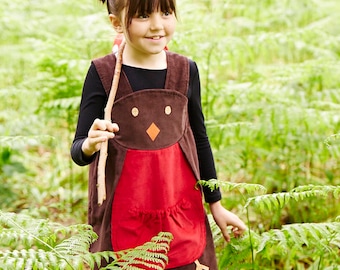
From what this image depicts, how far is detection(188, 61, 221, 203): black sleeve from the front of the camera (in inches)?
92.1

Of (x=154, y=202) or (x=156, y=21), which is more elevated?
(x=156, y=21)

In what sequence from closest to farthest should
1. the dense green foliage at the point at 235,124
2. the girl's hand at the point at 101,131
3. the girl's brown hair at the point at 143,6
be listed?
the girl's hand at the point at 101,131, the girl's brown hair at the point at 143,6, the dense green foliage at the point at 235,124

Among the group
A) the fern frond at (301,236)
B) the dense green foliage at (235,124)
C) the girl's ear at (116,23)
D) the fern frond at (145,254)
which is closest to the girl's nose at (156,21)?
the girl's ear at (116,23)

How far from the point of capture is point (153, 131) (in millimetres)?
2201

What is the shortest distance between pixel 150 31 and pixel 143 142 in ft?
1.34

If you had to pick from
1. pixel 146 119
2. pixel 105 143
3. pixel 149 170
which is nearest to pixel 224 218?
pixel 149 170

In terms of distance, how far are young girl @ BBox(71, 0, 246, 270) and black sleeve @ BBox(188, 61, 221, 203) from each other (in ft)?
0.11

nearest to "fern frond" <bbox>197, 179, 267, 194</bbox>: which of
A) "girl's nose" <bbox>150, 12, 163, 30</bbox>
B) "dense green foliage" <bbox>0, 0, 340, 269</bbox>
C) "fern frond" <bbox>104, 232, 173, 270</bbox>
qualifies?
"fern frond" <bbox>104, 232, 173, 270</bbox>

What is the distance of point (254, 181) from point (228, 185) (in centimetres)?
186

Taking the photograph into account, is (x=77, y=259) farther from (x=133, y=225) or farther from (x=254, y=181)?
(x=254, y=181)

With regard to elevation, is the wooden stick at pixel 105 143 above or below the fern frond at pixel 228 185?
above

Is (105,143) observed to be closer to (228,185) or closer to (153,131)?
(153,131)

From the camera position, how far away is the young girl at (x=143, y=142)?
2.17m

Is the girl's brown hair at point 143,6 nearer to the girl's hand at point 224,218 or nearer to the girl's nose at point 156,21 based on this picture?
the girl's nose at point 156,21
